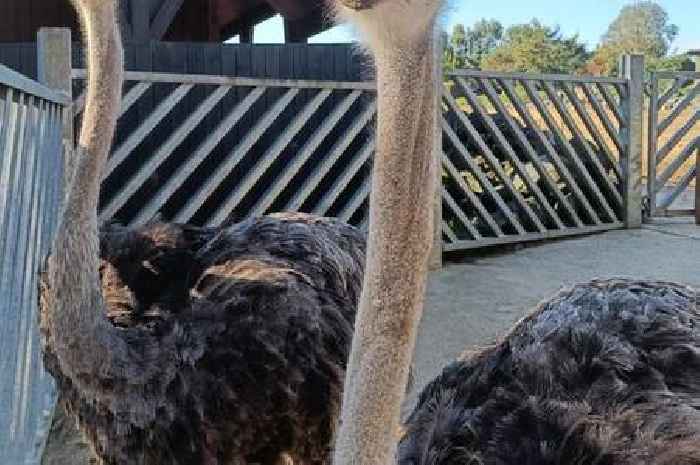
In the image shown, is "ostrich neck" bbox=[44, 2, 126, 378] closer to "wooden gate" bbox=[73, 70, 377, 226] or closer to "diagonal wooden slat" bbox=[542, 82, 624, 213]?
"wooden gate" bbox=[73, 70, 377, 226]

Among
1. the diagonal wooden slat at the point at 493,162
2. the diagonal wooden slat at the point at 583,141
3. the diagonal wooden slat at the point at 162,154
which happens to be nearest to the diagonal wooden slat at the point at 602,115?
the diagonal wooden slat at the point at 583,141

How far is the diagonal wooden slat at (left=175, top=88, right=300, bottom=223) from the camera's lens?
16.6ft

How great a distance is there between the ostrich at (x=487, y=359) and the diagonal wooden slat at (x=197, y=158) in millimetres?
3169

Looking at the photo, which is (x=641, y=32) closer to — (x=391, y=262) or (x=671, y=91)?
(x=671, y=91)

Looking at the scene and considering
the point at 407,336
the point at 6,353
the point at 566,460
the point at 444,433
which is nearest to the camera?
the point at 407,336

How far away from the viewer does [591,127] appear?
7492 millimetres

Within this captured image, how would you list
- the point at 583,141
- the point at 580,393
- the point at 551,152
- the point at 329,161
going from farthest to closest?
the point at 583,141, the point at 551,152, the point at 329,161, the point at 580,393

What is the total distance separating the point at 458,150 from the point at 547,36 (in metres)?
35.8

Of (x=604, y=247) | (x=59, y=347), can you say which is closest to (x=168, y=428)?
(x=59, y=347)

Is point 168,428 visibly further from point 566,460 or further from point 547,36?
point 547,36

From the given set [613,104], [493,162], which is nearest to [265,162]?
[493,162]

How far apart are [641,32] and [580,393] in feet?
188

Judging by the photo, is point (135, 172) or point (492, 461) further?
point (135, 172)

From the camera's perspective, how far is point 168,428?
2158mm
